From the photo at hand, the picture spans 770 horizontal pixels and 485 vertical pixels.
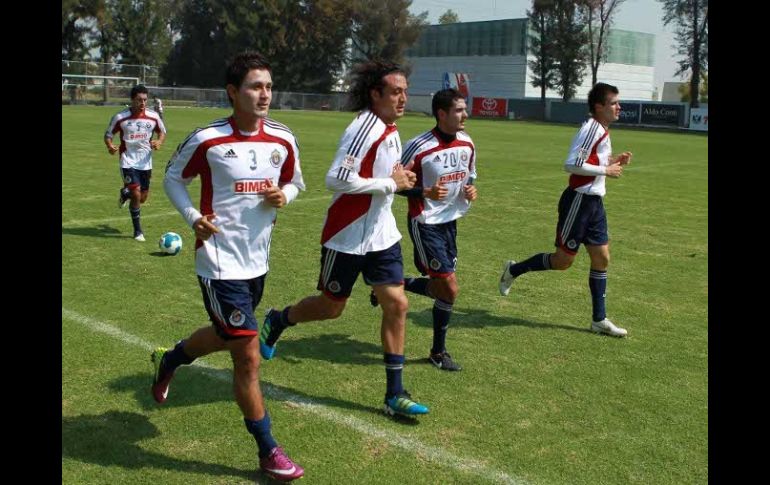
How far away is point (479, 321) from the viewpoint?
7219 millimetres

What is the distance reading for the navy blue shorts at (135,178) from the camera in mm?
11014

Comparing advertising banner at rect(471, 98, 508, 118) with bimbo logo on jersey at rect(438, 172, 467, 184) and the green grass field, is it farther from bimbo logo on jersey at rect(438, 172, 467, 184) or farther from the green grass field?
bimbo logo on jersey at rect(438, 172, 467, 184)

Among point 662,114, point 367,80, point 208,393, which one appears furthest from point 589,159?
point 662,114

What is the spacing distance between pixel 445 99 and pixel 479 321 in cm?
238

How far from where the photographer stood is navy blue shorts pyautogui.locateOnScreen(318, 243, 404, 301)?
16.5 ft

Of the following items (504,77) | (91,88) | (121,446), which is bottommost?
(121,446)

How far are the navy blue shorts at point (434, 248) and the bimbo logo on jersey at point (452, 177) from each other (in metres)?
0.35

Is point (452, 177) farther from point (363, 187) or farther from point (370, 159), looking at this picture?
point (363, 187)

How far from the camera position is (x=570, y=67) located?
7431 cm

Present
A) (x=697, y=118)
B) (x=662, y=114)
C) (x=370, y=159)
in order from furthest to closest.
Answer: (x=662, y=114)
(x=697, y=118)
(x=370, y=159)

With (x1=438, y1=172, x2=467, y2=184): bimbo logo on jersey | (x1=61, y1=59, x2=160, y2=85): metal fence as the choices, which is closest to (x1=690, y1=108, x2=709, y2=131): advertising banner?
(x1=61, y1=59, x2=160, y2=85): metal fence

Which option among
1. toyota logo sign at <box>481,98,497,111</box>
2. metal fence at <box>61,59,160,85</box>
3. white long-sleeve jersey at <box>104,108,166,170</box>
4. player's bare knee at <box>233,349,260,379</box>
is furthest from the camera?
toyota logo sign at <box>481,98,497,111</box>
